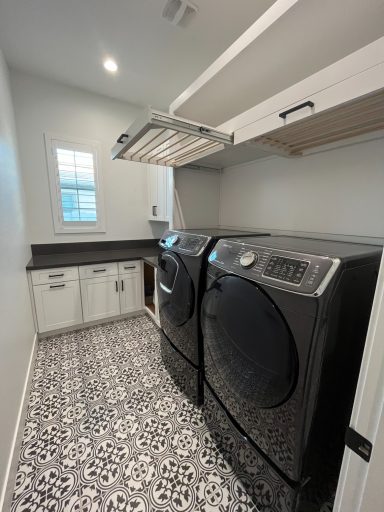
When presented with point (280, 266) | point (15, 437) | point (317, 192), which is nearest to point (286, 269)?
point (280, 266)

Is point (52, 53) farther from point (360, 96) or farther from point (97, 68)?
point (360, 96)

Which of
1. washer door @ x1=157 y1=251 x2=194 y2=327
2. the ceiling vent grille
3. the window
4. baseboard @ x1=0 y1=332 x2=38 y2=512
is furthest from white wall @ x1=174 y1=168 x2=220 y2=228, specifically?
baseboard @ x1=0 y1=332 x2=38 y2=512

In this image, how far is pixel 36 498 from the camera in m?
1.01

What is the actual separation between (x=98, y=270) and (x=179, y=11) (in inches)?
A: 91.9

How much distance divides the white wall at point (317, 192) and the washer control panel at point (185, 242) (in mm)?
803

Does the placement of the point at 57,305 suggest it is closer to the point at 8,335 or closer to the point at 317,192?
the point at 8,335

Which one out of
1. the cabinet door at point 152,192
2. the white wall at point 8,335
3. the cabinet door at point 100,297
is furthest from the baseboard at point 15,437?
the cabinet door at point 152,192

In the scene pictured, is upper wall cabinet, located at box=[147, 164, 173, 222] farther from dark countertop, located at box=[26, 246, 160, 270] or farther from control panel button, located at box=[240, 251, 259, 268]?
control panel button, located at box=[240, 251, 259, 268]

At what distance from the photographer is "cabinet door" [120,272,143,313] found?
2648 millimetres

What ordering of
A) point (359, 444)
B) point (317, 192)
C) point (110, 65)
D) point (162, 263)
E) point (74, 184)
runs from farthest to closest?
point (74, 184) < point (110, 65) < point (162, 263) < point (317, 192) < point (359, 444)

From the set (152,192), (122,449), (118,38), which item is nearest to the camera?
(122,449)

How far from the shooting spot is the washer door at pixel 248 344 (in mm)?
739

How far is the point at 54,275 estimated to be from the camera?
224cm

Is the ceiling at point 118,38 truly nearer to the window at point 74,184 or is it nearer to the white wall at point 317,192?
the window at point 74,184
